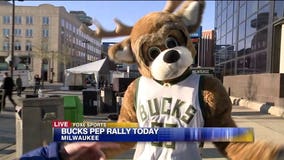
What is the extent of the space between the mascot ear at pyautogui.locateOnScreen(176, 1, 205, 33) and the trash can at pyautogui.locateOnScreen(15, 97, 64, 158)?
12.8 ft

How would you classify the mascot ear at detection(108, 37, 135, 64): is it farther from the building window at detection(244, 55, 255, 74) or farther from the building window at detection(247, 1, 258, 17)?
the building window at detection(247, 1, 258, 17)

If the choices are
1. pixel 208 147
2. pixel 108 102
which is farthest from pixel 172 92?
pixel 108 102

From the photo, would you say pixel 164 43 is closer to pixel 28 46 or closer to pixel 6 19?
pixel 28 46

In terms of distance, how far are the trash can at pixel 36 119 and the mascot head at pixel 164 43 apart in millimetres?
3522

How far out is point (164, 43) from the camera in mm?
2771

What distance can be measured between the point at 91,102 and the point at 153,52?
1256 cm

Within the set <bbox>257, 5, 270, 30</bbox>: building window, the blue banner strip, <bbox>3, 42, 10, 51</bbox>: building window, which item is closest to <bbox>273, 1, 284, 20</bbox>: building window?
<bbox>257, 5, 270, 30</bbox>: building window

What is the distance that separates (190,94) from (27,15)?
93.9 metres

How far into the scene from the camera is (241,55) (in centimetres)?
2908

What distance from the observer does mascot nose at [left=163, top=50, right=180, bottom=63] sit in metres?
2.60

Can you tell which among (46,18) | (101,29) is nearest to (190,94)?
(101,29)

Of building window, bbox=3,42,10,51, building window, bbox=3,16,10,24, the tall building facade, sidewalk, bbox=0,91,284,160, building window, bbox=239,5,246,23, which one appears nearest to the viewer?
sidewalk, bbox=0,91,284,160

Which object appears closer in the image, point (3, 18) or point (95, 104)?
point (95, 104)

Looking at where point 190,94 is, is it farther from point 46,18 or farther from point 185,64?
point 46,18
